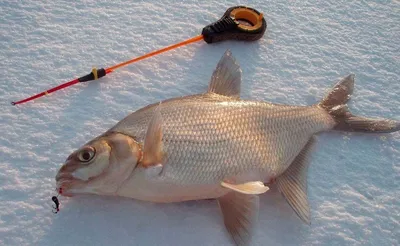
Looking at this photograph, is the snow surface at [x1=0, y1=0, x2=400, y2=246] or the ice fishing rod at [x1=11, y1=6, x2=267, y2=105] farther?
the ice fishing rod at [x1=11, y1=6, x2=267, y2=105]

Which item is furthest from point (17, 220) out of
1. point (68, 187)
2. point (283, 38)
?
point (283, 38)

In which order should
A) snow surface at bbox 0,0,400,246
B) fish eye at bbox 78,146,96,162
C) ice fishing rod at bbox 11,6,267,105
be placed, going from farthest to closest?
ice fishing rod at bbox 11,6,267,105, snow surface at bbox 0,0,400,246, fish eye at bbox 78,146,96,162

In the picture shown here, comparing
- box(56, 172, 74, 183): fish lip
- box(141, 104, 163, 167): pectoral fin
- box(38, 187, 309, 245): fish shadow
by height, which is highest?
box(141, 104, 163, 167): pectoral fin

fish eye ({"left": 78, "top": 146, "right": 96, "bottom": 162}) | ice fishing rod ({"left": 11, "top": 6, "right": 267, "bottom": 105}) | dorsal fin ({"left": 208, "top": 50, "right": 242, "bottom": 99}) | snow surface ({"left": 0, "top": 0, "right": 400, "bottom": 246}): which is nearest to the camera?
fish eye ({"left": 78, "top": 146, "right": 96, "bottom": 162})

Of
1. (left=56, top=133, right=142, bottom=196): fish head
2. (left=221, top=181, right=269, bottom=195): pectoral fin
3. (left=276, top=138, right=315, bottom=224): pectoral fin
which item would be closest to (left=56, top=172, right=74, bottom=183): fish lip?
(left=56, top=133, right=142, bottom=196): fish head

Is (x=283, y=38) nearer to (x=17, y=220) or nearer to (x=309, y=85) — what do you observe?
(x=309, y=85)

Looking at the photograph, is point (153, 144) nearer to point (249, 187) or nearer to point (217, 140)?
point (217, 140)

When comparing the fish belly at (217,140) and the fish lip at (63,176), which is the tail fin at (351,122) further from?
the fish lip at (63,176)

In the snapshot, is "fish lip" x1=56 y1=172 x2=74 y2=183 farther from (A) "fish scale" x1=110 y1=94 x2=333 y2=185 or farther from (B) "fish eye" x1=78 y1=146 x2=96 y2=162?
(A) "fish scale" x1=110 y1=94 x2=333 y2=185
